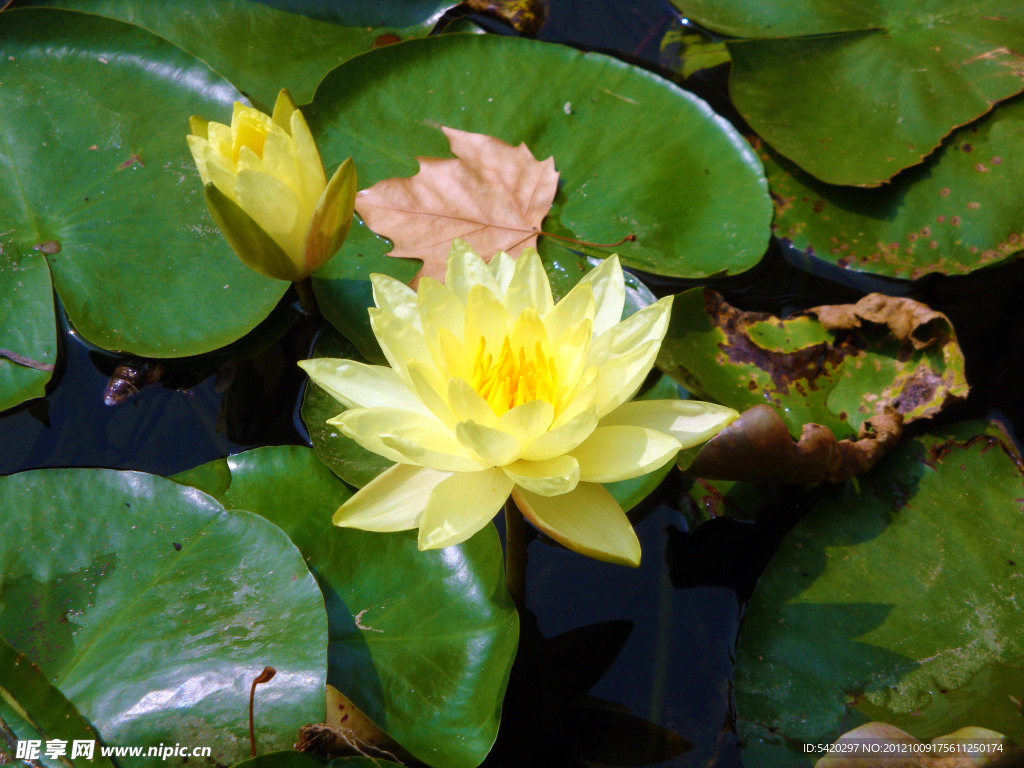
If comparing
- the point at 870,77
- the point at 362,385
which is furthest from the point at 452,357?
the point at 870,77

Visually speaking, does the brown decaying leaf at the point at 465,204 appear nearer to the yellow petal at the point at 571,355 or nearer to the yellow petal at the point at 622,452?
the yellow petal at the point at 571,355

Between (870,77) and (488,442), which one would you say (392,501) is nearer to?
(488,442)

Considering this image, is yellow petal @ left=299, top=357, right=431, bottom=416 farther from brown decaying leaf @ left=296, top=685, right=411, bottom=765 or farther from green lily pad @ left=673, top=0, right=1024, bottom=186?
green lily pad @ left=673, top=0, right=1024, bottom=186

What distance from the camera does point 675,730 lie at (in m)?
1.60

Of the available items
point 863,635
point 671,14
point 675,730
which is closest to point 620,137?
point 671,14

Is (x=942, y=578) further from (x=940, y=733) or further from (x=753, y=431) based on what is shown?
(x=753, y=431)

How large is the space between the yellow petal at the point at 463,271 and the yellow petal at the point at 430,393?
0.24 metres

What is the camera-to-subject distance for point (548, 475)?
46.7 inches

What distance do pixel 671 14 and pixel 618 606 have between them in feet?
7.83

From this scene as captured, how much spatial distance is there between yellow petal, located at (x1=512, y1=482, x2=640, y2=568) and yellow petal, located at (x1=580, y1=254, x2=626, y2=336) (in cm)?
34

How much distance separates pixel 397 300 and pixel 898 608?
4.43 feet

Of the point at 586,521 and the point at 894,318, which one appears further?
the point at 894,318

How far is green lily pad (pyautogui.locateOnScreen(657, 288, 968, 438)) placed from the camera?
175cm

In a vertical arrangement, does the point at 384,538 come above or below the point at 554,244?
below
